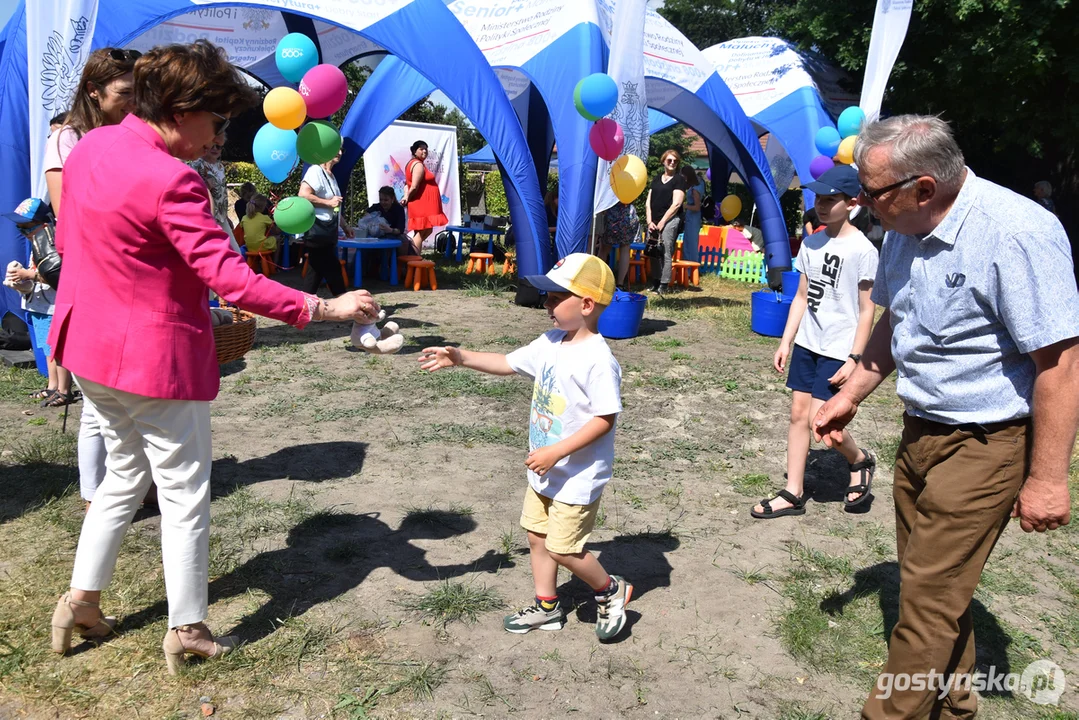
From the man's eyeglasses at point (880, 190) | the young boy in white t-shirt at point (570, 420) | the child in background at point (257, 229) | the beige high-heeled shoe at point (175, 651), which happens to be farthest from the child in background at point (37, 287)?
→ the child in background at point (257, 229)

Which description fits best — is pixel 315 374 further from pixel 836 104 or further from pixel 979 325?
pixel 836 104

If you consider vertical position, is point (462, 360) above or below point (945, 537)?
above

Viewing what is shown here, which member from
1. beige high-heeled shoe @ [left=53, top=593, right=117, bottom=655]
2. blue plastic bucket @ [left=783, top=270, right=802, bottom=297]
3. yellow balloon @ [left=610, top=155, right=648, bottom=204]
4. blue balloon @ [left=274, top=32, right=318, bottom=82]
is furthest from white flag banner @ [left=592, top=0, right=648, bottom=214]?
beige high-heeled shoe @ [left=53, top=593, right=117, bottom=655]

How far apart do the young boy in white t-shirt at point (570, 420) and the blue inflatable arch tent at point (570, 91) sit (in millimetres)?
7119

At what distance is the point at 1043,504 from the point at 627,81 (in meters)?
7.42

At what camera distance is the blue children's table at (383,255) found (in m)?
10.5

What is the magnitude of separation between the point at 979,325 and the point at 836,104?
14.2 meters

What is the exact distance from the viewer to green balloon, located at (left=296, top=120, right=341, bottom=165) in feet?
22.7

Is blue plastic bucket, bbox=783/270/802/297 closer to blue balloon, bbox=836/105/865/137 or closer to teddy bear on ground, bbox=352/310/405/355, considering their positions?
blue balloon, bbox=836/105/865/137

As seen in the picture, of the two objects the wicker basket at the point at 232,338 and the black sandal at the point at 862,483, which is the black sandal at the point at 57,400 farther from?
the black sandal at the point at 862,483

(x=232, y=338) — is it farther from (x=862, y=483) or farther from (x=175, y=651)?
(x=862, y=483)

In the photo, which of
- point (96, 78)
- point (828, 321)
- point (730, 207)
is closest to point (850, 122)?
point (730, 207)

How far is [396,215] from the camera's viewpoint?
11867mm

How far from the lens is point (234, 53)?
13.1 m
